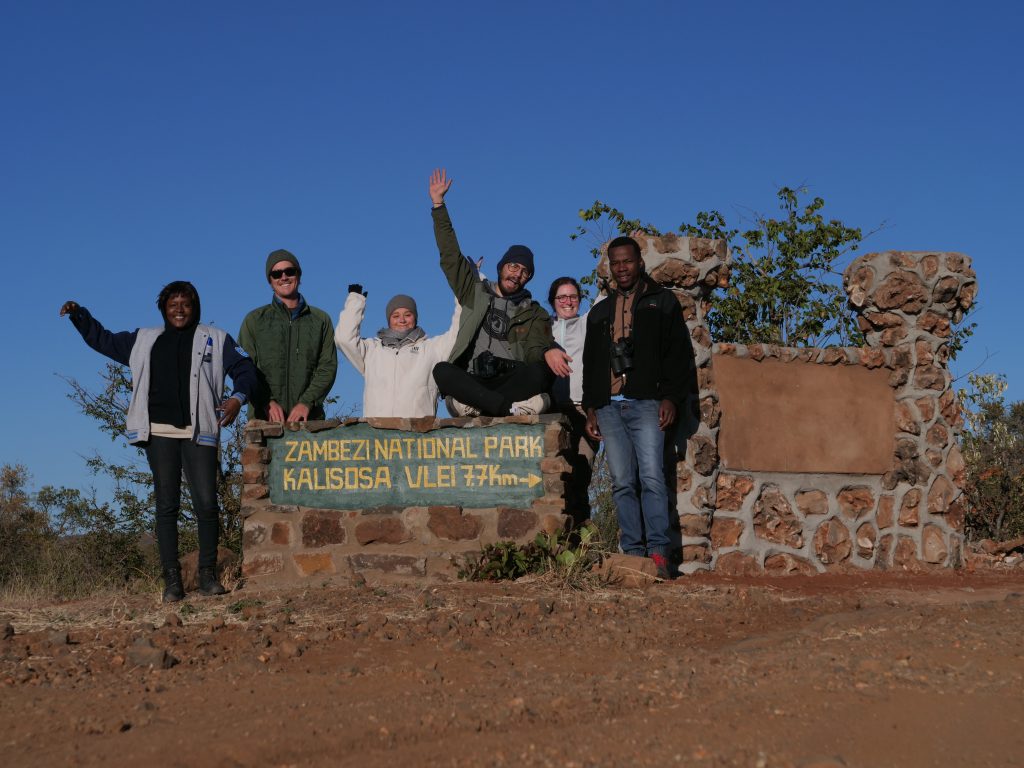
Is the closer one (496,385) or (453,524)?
(453,524)

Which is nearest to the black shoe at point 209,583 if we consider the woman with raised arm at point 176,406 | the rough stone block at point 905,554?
the woman with raised arm at point 176,406

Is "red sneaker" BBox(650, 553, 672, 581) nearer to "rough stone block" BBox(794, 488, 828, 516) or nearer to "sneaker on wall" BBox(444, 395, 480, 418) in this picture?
"sneaker on wall" BBox(444, 395, 480, 418)

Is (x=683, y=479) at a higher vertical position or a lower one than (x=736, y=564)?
higher

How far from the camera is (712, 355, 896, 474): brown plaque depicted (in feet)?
24.6

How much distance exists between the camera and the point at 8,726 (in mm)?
3328

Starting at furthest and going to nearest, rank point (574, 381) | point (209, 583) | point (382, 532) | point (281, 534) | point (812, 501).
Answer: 1. point (812, 501)
2. point (574, 381)
3. point (281, 534)
4. point (382, 532)
5. point (209, 583)

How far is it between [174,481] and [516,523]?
2005mm

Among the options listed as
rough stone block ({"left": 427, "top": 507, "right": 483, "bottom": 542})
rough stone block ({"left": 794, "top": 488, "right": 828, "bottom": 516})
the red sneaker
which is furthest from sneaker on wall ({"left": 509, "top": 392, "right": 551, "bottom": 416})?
rough stone block ({"left": 794, "top": 488, "right": 828, "bottom": 516})

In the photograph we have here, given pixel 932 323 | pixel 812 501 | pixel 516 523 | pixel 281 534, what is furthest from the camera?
pixel 932 323

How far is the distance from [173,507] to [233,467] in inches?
142

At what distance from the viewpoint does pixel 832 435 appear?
7.84 meters

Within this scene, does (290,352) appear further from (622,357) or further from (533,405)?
(622,357)

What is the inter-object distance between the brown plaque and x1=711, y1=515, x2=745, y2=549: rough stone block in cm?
38

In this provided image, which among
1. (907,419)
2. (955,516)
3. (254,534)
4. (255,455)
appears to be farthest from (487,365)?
(955,516)
